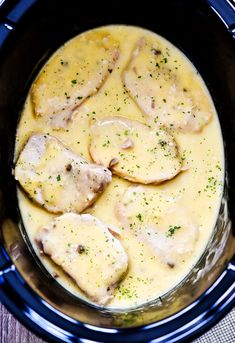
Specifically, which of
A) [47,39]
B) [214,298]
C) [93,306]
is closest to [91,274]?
[93,306]

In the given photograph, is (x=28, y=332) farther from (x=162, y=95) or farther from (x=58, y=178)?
(x=162, y=95)

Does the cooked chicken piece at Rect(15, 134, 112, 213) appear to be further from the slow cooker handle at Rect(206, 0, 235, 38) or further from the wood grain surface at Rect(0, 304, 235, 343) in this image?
the slow cooker handle at Rect(206, 0, 235, 38)

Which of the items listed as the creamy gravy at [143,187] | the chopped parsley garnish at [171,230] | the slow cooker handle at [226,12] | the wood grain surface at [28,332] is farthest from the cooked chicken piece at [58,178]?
the slow cooker handle at [226,12]

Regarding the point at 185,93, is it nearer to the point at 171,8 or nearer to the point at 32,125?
the point at 171,8

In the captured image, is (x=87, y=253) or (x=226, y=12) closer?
(x=226, y=12)

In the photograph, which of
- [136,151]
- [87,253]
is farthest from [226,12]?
[87,253]

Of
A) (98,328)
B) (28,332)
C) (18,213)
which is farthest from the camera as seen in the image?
(18,213)

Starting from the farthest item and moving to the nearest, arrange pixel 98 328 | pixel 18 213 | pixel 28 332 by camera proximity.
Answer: pixel 18 213 < pixel 28 332 < pixel 98 328
